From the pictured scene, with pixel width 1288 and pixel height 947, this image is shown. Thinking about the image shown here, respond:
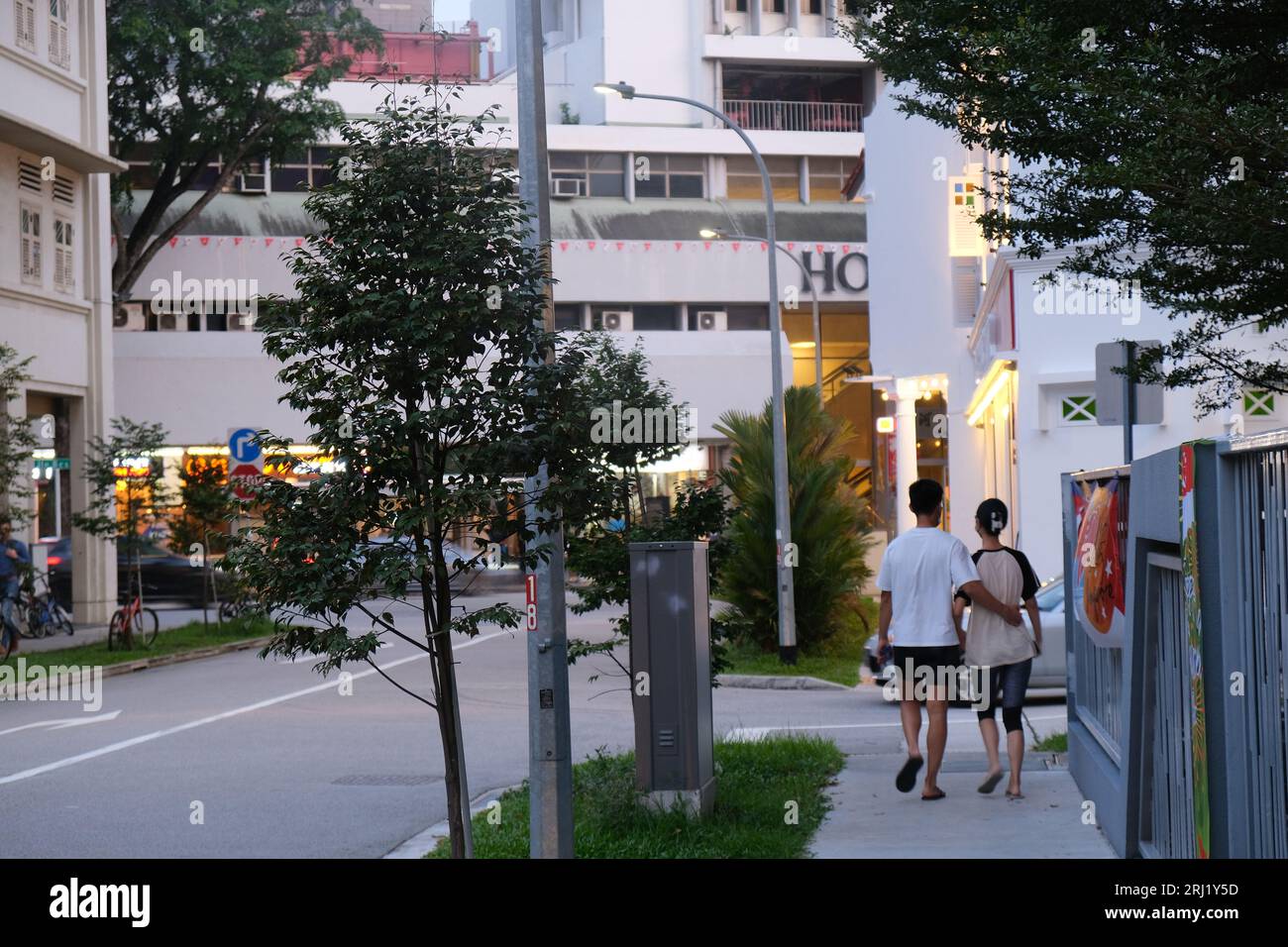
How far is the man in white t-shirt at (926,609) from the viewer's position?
986cm

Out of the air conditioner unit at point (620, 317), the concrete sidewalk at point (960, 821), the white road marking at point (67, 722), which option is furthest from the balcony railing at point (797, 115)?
the concrete sidewalk at point (960, 821)

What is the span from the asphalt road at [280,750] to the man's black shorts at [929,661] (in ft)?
7.75

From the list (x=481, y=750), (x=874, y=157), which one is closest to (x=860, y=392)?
(x=874, y=157)

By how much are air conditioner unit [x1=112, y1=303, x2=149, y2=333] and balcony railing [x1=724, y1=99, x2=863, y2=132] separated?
2105 centimetres

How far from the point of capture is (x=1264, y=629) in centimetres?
518

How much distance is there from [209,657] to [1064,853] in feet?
64.4

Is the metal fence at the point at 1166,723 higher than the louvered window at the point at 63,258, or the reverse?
the louvered window at the point at 63,258

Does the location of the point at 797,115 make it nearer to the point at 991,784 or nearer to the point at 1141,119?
the point at 1141,119

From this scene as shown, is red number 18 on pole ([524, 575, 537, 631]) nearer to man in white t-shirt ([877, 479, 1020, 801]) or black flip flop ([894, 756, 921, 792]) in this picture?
man in white t-shirt ([877, 479, 1020, 801])

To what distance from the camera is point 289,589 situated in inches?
298

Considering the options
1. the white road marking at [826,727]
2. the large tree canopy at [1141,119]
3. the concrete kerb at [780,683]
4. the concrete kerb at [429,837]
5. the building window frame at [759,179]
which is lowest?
the concrete kerb at [780,683]

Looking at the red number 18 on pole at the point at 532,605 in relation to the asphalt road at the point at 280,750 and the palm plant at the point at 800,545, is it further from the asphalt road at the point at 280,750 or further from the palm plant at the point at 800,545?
the palm plant at the point at 800,545

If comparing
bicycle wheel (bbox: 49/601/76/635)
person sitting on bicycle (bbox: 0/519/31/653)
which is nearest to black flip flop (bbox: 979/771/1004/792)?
person sitting on bicycle (bbox: 0/519/31/653)

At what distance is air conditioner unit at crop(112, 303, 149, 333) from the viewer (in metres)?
48.8
